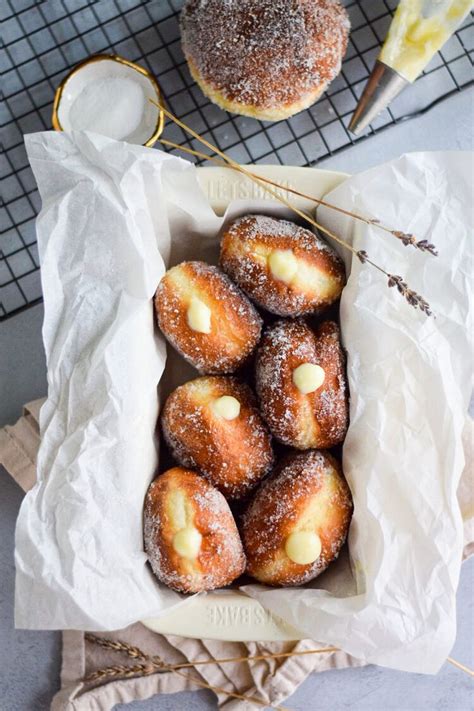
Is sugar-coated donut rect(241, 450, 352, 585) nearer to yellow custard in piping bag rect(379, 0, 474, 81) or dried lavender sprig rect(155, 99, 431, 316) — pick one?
dried lavender sprig rect(155, 99, 431, 316)

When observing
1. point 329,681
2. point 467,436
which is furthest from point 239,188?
point 329,681

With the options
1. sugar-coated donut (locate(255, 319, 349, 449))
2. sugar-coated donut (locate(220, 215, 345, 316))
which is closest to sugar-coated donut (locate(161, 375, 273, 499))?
sugar-coated donut (locate(255, 319, 349, 449))

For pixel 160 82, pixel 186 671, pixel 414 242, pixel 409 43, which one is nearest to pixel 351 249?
pixel 414 242

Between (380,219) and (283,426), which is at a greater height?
(380,219)

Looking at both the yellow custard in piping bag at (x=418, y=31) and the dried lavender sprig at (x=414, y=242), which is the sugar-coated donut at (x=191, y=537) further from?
the yellow custard in piping bag at (x=418, y=31)

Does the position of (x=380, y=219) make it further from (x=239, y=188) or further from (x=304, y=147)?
(x=304, y=147)
